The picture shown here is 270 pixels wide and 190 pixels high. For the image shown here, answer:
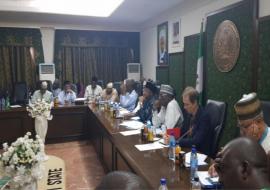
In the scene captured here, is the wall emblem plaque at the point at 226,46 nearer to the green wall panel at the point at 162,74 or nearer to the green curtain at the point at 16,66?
the green wall panel at the point at 162,74

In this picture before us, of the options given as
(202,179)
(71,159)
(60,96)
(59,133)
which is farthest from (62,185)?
(60,96)

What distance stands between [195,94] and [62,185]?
4.85 ft

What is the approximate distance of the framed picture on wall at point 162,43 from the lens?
18.6 feet

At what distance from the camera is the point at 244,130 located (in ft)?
5.70

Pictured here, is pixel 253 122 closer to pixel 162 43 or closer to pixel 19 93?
pixel 162 43

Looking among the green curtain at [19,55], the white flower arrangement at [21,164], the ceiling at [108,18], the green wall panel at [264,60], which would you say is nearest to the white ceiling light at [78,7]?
the ceiling at [108,18]

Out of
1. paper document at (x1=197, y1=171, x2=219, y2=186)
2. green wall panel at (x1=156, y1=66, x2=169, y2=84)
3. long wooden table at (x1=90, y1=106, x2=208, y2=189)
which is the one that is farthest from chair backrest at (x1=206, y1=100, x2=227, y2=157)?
green wall panel at (x1=156, y1=66, x2=169, y2=84)

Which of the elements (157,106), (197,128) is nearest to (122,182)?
(197,128)

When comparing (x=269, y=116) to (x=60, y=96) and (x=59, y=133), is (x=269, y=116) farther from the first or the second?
(x=60, y=96)

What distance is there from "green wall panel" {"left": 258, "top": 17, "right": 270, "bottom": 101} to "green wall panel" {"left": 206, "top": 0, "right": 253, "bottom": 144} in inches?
6.3

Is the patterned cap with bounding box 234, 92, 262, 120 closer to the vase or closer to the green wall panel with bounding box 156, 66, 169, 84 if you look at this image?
the vase

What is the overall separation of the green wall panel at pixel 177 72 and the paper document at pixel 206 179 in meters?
3.44

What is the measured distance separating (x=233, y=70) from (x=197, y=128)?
1498 mm

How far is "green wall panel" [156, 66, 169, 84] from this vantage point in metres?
5.67
